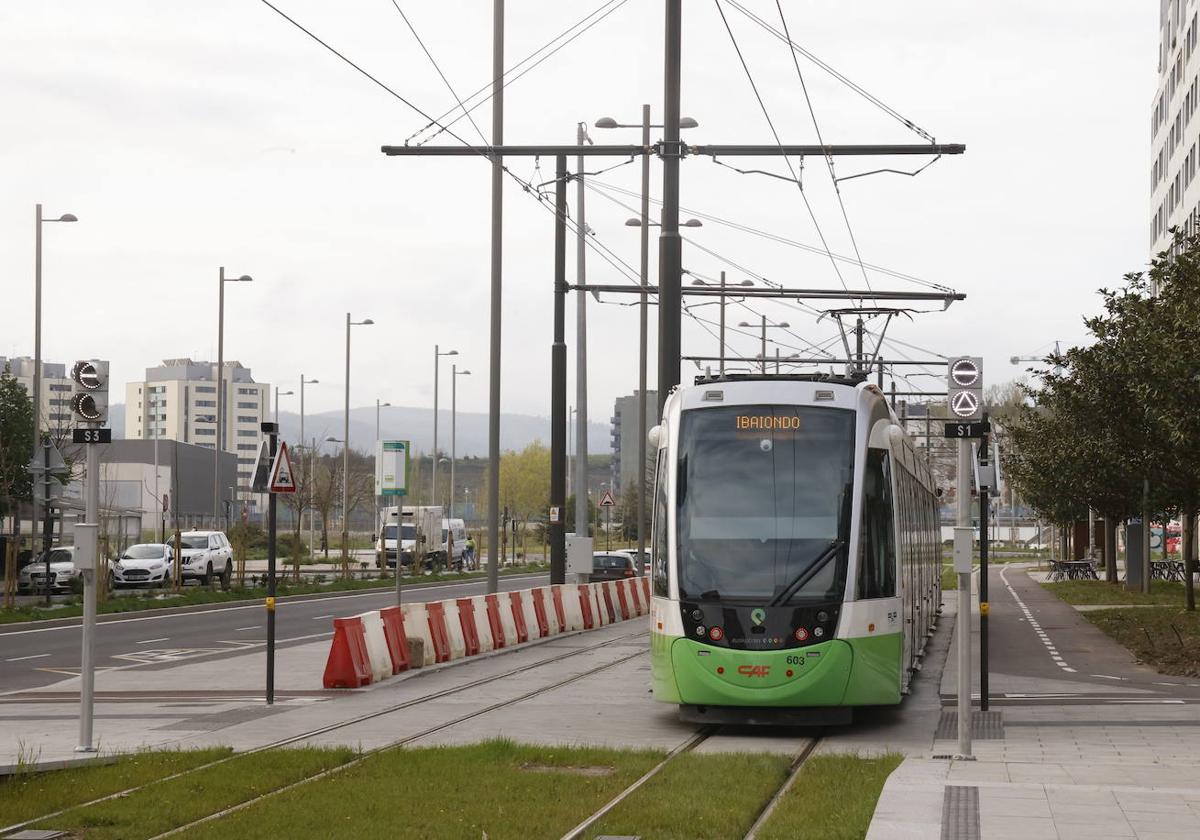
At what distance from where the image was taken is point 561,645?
90.3ft

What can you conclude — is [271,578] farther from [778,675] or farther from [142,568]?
[142,568]

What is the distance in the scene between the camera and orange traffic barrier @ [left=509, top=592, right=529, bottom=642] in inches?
1077

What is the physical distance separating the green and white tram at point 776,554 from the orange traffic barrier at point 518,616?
1114cm

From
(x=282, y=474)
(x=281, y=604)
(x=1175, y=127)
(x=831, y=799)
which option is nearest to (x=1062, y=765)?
(x=831, y=799)

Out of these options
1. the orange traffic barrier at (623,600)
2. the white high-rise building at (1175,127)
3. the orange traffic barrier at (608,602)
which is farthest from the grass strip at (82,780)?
the white high-rise building at (1175,127)

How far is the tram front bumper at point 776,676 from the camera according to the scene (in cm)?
1495

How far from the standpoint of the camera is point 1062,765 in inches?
506

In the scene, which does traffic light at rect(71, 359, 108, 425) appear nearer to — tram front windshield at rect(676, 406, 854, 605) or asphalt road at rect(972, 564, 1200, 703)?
tram front windshield at rect(676, 406, 854, 605)

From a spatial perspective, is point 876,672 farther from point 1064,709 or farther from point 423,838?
point 423,838

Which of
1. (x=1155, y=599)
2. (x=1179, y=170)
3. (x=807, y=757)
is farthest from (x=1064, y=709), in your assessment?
(x=1179, y=170)

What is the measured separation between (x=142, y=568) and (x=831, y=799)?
4018 cm

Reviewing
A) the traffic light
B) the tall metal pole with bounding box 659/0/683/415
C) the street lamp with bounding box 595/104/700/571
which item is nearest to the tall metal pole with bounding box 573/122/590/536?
the street lamp with bounding box 595/104/700/571

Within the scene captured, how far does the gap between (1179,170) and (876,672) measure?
2903 inches

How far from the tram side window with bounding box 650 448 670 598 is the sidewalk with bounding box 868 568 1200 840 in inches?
106
